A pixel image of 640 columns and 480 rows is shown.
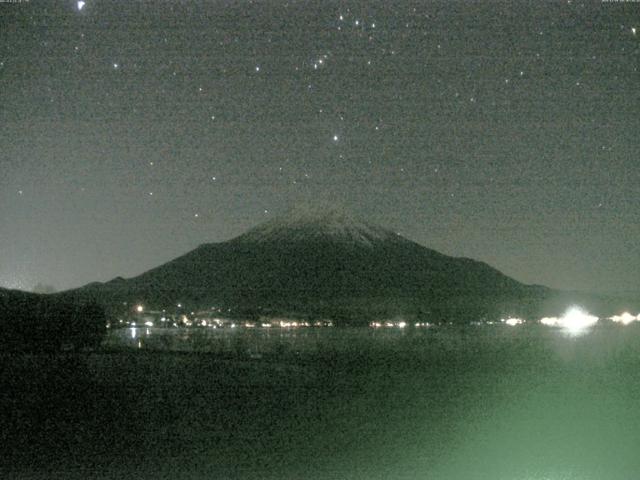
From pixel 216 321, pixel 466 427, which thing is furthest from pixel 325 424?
pixel 216 321

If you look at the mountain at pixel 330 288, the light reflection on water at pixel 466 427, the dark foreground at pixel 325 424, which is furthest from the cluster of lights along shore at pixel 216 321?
the light reflection on water at pixel 466 427

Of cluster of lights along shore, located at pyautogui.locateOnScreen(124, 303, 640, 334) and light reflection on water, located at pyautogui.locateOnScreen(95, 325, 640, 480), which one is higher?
cluster of lights along shore, located at pyautogui.locateOnScreen(124, 303, 640, 334)

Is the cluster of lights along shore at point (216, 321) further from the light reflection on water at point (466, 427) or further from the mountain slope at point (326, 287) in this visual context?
the light reflection on water at point (466, 427)

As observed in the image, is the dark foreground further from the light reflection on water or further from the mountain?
the mountain

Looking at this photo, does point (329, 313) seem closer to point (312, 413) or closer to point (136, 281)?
point (136, 281)

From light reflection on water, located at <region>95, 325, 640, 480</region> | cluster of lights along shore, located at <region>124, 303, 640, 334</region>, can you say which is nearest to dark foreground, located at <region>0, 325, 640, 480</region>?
light reflection on water, located at <region>95, 325, 640, 480</region>

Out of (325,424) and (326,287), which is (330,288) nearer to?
(326,287)

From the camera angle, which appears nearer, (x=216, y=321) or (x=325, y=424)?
(x=325, y=424)

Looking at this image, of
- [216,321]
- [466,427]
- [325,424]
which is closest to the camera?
[466,427]

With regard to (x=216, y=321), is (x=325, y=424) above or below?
below
